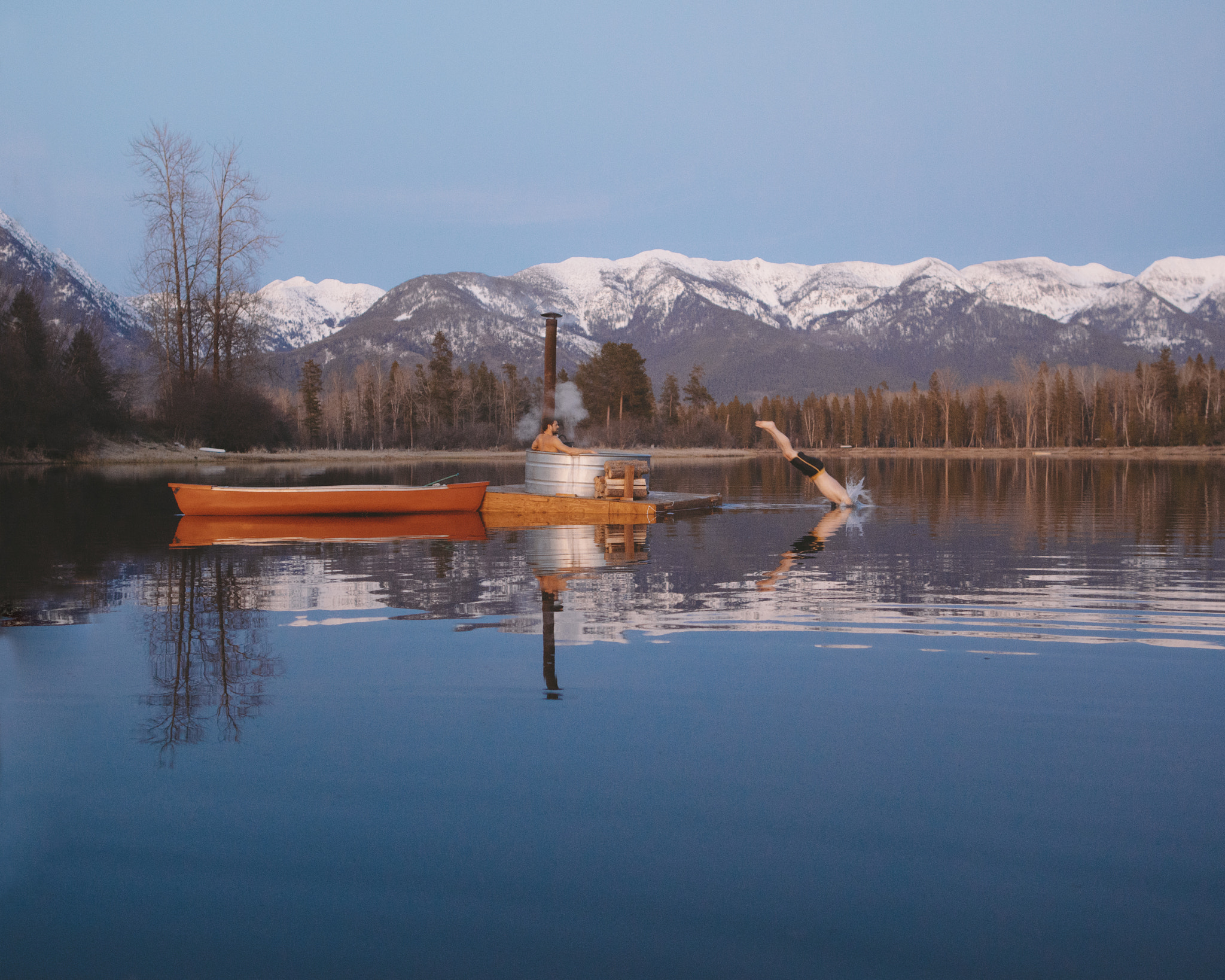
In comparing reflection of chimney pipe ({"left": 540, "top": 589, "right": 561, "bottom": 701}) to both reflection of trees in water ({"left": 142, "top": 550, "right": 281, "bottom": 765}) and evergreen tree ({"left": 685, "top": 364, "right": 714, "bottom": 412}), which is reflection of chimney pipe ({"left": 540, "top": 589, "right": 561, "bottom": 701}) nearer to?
reflection of trees in water ({"left": 142, "top": 550, "right": 281, "bottom": 765})

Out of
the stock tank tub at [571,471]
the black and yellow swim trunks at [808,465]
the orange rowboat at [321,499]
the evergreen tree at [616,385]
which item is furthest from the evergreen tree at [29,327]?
the evergreen tree at [616,385]

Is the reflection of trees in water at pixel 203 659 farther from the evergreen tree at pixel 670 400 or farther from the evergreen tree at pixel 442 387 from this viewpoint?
the evergreen tree at pixel 670 400

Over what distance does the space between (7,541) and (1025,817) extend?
1630 cm

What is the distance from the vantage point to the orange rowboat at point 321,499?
20.3m

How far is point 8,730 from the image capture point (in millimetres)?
5734

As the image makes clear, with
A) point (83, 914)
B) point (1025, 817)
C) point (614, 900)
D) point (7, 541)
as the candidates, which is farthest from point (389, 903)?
point (7, 541)

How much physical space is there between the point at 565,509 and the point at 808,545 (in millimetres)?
6347

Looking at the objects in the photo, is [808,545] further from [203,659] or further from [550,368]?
[550,368]

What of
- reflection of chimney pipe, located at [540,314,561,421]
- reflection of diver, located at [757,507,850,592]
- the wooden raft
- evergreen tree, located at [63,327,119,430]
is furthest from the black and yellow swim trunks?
evergreen tree, located at [63,327,119,430]

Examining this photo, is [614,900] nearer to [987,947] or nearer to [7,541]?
[987,947]

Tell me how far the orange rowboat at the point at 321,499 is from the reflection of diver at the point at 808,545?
22.5 ft

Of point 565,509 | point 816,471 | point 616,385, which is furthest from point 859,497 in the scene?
point 616,385

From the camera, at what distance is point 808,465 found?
26297 mm

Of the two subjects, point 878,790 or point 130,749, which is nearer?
point 878,790
